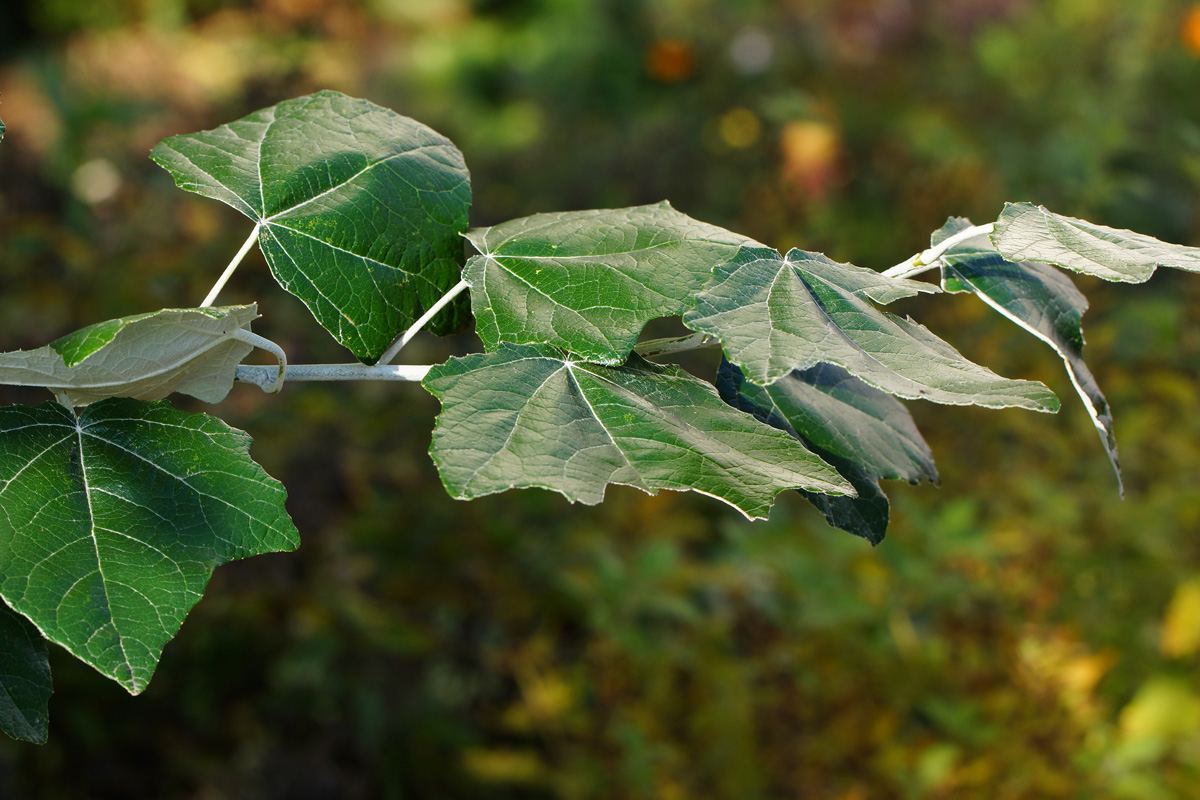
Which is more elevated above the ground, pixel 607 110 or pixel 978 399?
pixel 978 399

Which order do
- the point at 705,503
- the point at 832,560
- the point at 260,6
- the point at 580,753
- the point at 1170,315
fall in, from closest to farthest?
the point at 580,753, the point at 832,560, the point at 1170,315, the point at 705,503, the point at 260,6

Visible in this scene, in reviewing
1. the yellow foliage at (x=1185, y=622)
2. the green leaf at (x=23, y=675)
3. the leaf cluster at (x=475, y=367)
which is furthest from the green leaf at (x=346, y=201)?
the yellow foliage at (x=1185, y=622)

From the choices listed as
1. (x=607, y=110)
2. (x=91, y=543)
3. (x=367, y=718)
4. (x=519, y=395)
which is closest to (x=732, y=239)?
(x=519, y=395)

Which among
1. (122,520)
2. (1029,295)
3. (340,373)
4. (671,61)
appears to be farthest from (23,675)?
(671,61)

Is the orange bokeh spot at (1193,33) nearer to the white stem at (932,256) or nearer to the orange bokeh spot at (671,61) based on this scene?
the orange bokeh spot at (671,61)

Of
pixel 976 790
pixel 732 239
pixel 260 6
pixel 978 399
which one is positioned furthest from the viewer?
pixel 260 6

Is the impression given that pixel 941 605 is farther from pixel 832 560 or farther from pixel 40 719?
pixel 40 719

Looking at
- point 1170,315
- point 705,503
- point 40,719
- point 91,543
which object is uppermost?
point 91,543
